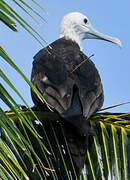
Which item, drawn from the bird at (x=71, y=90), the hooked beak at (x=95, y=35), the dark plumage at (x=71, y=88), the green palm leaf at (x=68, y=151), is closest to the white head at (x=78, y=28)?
the hooked beak at (x=95, y=35)

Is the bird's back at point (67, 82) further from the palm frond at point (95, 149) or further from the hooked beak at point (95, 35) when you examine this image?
the hooked beak at point (95, 35)

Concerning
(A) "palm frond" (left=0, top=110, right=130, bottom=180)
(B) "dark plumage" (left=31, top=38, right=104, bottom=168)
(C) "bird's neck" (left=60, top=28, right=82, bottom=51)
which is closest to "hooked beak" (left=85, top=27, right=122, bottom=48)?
(C) "bird's neck" (left=60, top=28, right=82, bottom=51)

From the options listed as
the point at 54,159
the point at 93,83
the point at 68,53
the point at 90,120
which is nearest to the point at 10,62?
the point at 54,159

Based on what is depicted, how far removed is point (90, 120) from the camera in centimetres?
376

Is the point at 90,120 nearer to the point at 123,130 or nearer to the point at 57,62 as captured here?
the point at 123,130

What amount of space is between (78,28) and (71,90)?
369cm

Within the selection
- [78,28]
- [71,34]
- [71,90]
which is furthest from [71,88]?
[78,28]

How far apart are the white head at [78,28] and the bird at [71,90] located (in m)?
1.83

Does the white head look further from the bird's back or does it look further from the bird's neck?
the bird's back

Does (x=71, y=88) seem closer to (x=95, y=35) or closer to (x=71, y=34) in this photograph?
(x=71, y=34)

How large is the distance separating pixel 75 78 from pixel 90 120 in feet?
1.49

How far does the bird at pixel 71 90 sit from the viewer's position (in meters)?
3.38

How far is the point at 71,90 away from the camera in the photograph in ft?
12.3

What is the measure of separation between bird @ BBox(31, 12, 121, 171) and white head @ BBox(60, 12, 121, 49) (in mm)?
1834
